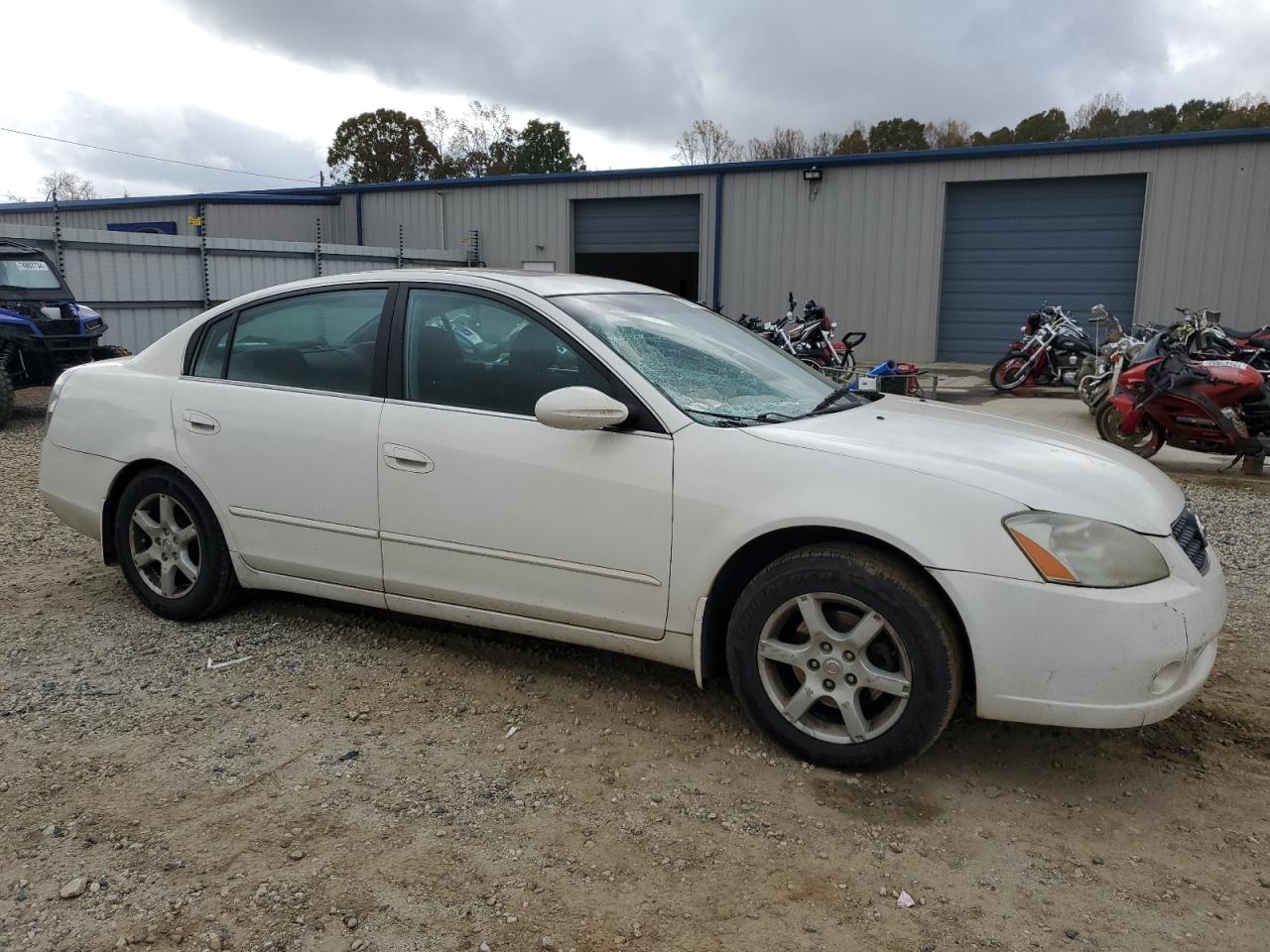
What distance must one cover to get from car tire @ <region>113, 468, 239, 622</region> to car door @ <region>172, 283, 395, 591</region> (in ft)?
0.46

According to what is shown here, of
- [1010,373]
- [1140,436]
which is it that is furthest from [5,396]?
[1010,373]

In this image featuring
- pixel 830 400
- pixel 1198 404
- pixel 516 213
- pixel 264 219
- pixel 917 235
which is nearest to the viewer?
pixel 830 400

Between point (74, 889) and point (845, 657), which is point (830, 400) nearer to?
point (845, 657)

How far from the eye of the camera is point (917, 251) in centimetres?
1798

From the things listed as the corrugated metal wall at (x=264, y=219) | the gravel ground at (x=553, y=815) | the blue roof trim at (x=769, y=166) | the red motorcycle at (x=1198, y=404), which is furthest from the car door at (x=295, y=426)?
the corrugated metal wall at (x=264, y=219)

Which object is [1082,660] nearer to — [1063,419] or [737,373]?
[737,373]

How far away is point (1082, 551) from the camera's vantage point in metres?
2.72

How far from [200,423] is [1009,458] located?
3.09 meters

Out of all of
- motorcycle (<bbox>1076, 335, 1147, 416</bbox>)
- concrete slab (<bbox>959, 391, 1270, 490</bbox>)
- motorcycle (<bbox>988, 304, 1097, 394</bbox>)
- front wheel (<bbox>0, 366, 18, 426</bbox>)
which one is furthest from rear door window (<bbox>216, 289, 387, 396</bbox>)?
motorcycle (<bbox>988, 304, 1097, 394</bbox>)

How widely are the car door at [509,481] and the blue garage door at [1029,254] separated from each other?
16023 millimetres

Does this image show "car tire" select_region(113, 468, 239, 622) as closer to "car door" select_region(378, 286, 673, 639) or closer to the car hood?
"car door" select_region(378, 286, 673, 639)

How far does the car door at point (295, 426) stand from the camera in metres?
3.71

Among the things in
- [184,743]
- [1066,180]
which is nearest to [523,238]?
[1066,180]

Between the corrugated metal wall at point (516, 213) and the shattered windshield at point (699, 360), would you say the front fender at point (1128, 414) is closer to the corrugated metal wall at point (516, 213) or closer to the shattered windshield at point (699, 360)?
the shattered windshield at point (699, 360)
